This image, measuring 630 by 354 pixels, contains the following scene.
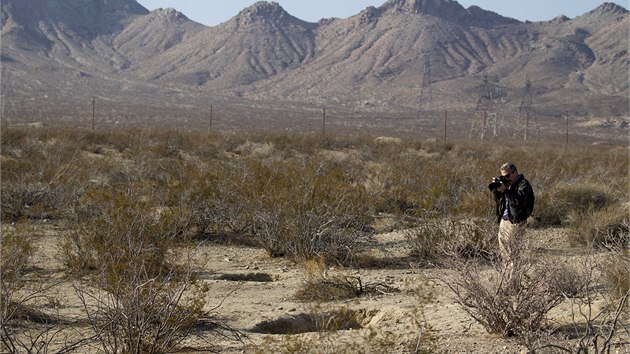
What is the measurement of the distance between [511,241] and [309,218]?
4.40m

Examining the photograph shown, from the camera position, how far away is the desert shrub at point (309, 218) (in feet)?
38.6

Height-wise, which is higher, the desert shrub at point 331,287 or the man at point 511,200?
the man at point 511,200

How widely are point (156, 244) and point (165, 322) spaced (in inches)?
182

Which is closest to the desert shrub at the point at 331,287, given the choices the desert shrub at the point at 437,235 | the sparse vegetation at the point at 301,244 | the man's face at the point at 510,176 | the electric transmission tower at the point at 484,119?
the sparse vegetation at the point at 301,244

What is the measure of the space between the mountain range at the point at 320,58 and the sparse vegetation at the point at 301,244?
7723cm

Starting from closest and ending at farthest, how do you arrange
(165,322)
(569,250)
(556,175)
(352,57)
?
(165,322)
(569,250)
(556,175)
(352,57)

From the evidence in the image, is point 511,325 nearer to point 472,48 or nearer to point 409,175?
point 409,175

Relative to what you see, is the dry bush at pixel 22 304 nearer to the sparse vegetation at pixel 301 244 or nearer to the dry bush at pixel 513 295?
the sparse vegetation at pixel 301 244

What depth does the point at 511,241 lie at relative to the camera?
7.98 metres

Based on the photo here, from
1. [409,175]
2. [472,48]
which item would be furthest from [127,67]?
[409,175]

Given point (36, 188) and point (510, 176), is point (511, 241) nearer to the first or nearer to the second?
point (510, 176)

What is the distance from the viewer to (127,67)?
513 ft

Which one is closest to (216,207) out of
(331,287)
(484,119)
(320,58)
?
(331,287)

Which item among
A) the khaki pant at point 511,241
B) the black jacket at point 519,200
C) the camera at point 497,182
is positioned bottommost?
the khaki pant at point 511,241
